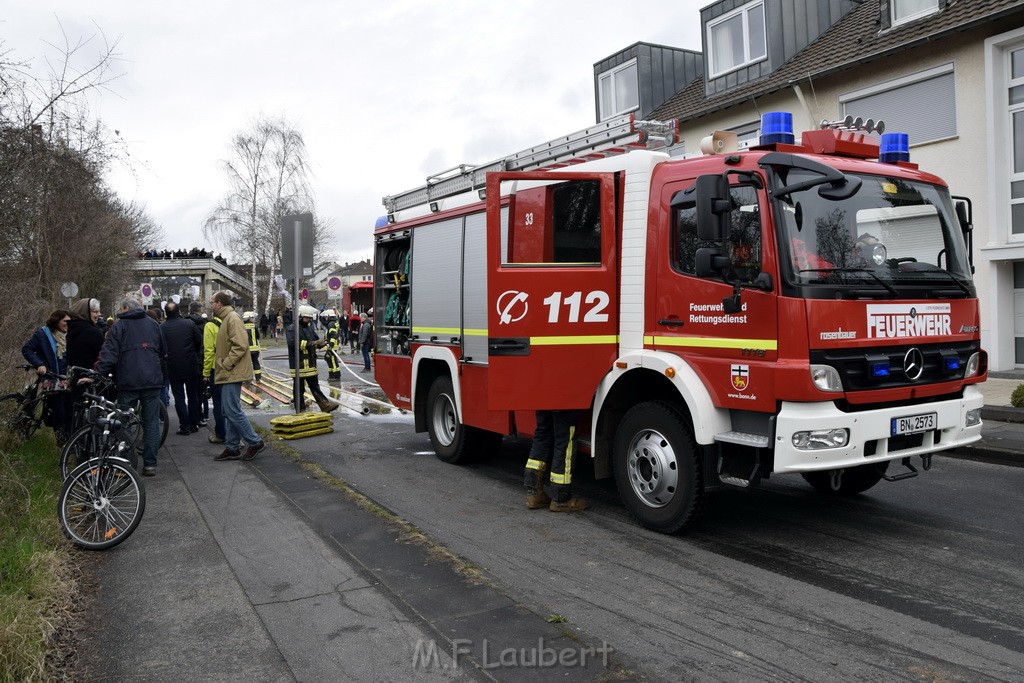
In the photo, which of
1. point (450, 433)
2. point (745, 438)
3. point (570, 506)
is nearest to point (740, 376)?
point (745, 438)

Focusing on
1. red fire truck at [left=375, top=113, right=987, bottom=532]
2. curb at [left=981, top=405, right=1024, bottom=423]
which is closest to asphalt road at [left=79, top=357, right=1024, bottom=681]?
red fire truck at [left=375, top=113, right=987, bottom=532]

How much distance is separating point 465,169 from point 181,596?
5.20 m

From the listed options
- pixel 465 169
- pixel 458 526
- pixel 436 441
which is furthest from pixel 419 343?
pixel 458 526

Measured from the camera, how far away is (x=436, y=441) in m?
9.15

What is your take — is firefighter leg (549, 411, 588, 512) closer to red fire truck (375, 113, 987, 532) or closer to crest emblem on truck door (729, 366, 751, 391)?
red fire truck (375, 113, 987, 532)

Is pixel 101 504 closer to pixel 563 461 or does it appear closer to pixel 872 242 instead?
pixel 563 461

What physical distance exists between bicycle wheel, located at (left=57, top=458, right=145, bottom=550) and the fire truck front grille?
15.7 feet

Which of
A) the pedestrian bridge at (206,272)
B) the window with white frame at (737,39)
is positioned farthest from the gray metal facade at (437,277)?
the pedestrian bridge at (206,272)

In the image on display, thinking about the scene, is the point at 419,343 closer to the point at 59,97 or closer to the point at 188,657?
the point at 59,97

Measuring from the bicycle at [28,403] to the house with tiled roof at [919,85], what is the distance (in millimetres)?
9635

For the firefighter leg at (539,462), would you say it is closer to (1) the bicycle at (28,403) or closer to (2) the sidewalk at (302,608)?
(2) the sidewalk at (302,608)

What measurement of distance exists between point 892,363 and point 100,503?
555 centimetres

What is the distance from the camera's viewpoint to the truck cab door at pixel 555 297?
6.31 meters

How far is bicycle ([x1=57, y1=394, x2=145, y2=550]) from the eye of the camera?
228 inches
